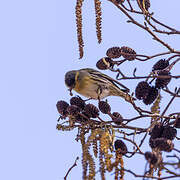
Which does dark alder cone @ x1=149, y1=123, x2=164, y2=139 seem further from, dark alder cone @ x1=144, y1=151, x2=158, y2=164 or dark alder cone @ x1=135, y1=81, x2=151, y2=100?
dark alder cone @ x1=144, y1=151, x2=158, y2=164

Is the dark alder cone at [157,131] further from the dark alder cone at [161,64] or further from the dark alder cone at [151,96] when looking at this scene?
the dark alder cone at [161,64]

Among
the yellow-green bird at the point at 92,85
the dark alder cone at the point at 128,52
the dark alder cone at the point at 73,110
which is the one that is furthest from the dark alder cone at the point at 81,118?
the yellow-green bird at the point at 92,85

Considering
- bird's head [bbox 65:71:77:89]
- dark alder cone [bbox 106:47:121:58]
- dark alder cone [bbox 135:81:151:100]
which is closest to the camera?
dark alder cone [bbox 135:81:151:100]

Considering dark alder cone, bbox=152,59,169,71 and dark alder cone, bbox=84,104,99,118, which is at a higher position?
dark alder cone, bbox=152,59,169,71

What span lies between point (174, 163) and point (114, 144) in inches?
28.8

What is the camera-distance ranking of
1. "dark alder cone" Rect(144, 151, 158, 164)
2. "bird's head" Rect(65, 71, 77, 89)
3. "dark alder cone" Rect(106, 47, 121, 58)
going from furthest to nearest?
"bird's head" Rect(65, 71, 77, 89) < "dark alder cone" Rect(106, 47, 121, 58) < "dark alder cone" Rect(144, 151, 158, 164)

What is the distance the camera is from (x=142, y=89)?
3.05 m

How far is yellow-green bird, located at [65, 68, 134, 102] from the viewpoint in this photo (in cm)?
480

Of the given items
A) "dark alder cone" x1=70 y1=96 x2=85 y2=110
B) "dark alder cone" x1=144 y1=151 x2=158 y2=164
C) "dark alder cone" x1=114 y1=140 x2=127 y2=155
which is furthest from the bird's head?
"dark alder cone" x1=144 y1=151 x2=158 y2=164

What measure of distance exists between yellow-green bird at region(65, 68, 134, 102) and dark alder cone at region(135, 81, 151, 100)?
1670mm

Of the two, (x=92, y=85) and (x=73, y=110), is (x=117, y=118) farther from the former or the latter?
(x=92, y=85)

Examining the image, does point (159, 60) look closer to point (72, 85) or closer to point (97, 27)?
point (97, 27)

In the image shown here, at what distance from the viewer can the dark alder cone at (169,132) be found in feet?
9.03

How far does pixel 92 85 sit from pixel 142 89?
6.36 ft
